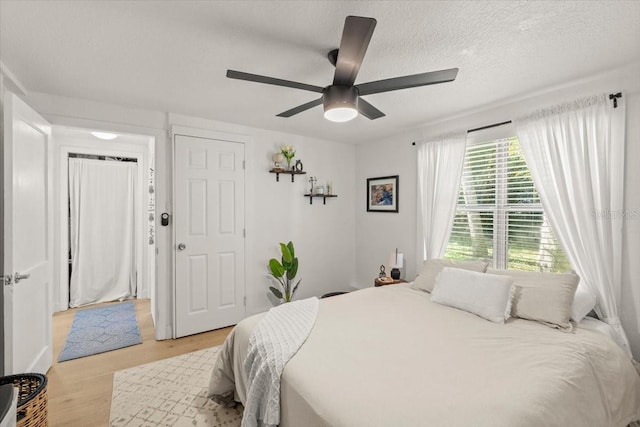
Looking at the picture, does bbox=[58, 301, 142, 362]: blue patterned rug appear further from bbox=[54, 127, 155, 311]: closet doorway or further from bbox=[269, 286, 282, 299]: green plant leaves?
bbox=[269, 286, 282, 299]: green plant leaves

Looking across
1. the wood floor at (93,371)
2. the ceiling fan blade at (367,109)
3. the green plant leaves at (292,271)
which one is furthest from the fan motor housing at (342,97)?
the wood floor at (93,371)

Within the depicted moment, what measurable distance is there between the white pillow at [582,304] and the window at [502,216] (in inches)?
11.2

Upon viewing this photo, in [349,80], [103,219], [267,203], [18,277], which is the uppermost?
[349,80]

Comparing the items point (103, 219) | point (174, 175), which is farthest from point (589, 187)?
point (103, 219)

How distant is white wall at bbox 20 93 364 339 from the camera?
2951 mm

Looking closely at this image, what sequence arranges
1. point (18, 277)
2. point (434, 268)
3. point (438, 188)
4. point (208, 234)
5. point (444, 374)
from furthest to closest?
point (208, 234)
point (438, 188)
point (434, 268)
point (18, 277)
point (444, 374)

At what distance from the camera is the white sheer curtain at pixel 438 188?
10.5 feet

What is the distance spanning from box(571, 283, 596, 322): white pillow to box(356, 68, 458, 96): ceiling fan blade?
6.11ft

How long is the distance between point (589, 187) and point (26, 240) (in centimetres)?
425

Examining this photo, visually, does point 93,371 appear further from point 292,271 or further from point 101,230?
point 101,230

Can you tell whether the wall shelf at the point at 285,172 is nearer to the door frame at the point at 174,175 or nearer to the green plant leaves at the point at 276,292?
the door frame at the point at 174,175

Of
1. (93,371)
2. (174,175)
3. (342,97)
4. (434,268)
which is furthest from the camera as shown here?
(174,175)

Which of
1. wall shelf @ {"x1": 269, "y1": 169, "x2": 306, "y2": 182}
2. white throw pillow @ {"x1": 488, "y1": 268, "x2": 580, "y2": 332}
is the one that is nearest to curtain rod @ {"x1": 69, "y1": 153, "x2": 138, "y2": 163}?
wall shelf @ {"x1": 269, "y1": 169, "x2": 306, "y2": 182}

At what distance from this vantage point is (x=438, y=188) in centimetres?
335
